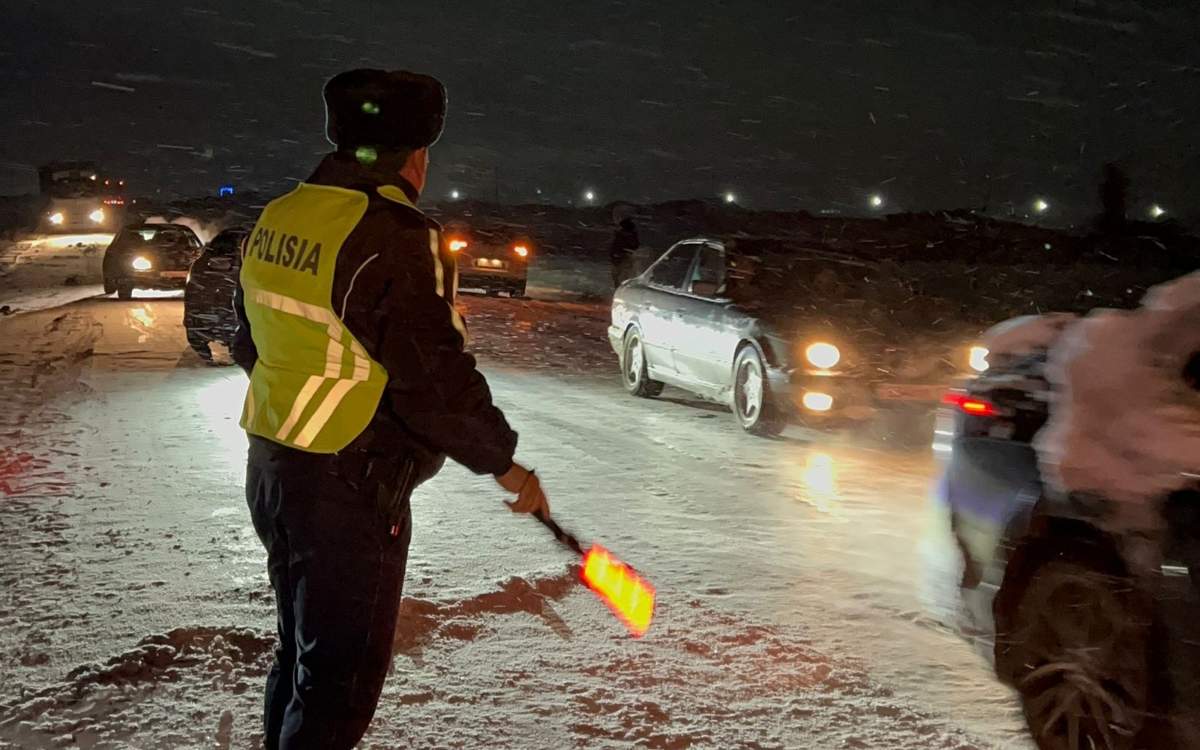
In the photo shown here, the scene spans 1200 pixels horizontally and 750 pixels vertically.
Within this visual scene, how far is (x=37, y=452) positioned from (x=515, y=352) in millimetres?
8104

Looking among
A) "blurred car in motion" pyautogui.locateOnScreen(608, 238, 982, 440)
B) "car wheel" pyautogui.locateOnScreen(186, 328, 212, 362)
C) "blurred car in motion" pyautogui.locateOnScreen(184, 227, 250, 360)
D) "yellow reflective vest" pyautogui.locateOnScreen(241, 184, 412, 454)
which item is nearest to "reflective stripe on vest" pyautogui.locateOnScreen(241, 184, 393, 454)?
"yellow reflective vest" pyautogui.locateOnScreen(241, 184, 412, 454)

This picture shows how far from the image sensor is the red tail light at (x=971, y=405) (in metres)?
4.69

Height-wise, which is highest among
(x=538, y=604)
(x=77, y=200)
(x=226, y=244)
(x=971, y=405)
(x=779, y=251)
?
(x=77, y=200)

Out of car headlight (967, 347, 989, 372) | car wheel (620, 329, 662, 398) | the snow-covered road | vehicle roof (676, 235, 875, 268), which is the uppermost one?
vehicle roof (676, 235, 875, 268)

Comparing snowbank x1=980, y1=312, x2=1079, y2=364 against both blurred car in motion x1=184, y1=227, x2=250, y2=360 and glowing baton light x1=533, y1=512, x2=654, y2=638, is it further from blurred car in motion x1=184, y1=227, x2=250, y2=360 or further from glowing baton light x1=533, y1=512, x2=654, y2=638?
blurred car in motion x1=184, y1=227, x2=250, y2=360

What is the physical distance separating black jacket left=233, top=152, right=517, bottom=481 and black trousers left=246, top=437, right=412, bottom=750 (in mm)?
63

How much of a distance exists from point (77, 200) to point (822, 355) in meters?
54.4

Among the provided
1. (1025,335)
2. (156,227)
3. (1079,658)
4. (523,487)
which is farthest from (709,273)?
(156,227)

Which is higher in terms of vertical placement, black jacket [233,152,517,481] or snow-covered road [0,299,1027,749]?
black jacket [233,152,517,481]

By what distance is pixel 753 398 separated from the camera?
10.3 meters

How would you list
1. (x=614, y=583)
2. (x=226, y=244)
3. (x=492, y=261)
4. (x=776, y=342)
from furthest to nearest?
(x=492, y=261) → (x=226, y=244) → (x=776, y=342) → (x=614, y=583)

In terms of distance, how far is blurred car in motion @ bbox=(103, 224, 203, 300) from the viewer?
22516 millimetres

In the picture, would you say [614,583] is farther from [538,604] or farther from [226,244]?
[226,244]

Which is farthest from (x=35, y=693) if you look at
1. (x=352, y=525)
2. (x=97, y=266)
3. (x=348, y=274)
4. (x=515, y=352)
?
(x=97, y=266)
